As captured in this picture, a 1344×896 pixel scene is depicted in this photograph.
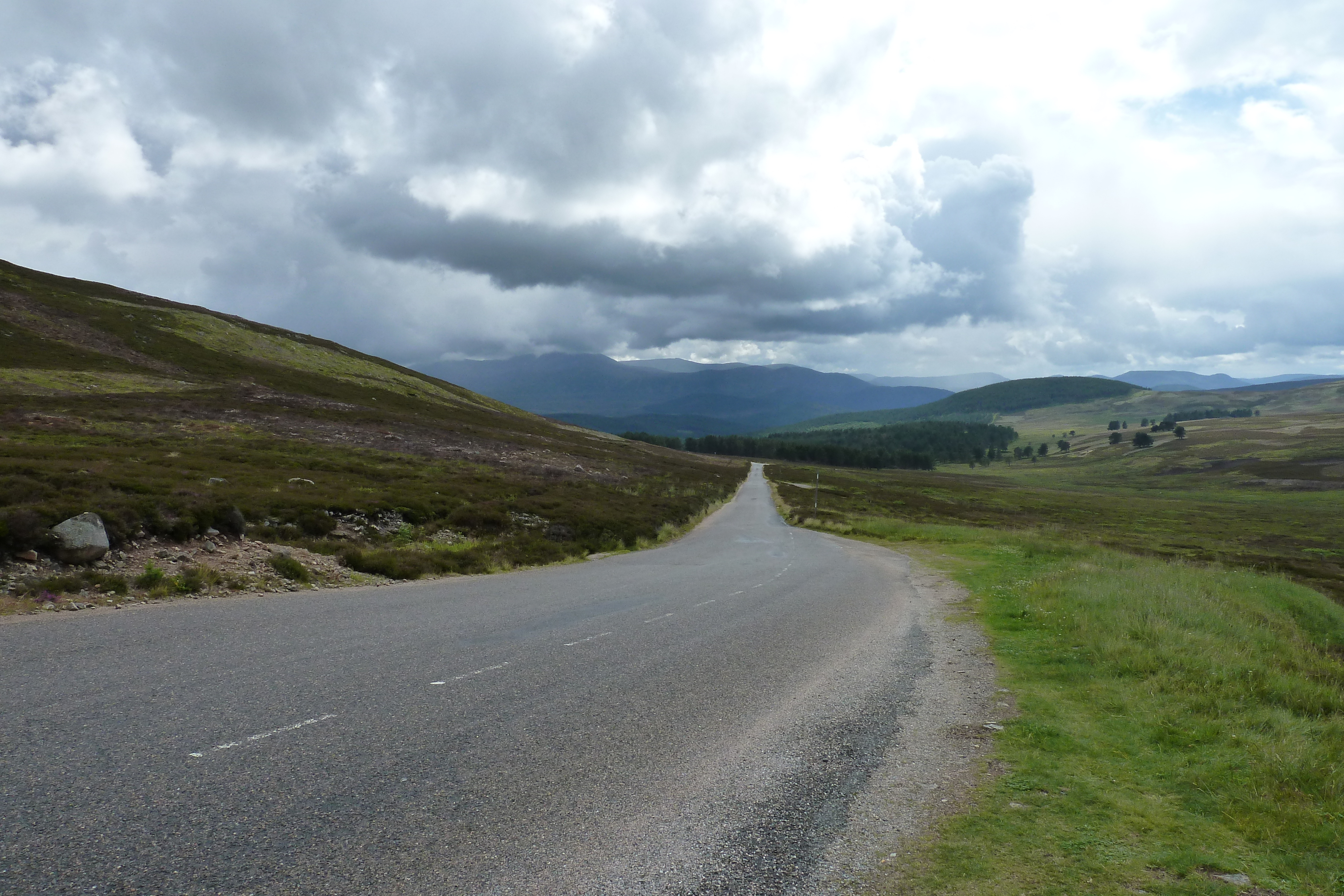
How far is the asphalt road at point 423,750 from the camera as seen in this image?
508cm

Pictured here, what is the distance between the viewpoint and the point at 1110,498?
450ft

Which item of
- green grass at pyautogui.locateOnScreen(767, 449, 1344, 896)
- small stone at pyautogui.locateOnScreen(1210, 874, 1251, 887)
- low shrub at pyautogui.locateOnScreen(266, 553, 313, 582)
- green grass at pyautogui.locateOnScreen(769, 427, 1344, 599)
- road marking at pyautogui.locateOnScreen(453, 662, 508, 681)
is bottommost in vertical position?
green grass at pyautogui.locateOnScreen(769, 427, 1344, 599)

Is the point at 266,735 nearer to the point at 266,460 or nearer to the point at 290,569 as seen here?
the point at 290,569

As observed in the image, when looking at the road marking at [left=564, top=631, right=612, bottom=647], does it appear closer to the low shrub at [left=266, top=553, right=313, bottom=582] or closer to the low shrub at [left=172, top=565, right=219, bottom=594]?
the low shrub at [left=266, top=553, right=313, bottom=582]

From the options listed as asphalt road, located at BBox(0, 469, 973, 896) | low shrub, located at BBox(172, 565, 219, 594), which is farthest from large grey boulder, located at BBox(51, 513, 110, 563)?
asphalt road, located at BBox(0, 469, 973, 896)

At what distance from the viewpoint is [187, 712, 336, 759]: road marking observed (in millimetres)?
6691

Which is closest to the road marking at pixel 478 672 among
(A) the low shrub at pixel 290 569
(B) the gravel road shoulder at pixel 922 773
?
(B) the gravel road shoulder at pixel 922 773

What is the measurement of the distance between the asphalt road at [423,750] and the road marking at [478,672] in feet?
0.25

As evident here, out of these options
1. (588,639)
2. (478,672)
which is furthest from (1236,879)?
(588,639)

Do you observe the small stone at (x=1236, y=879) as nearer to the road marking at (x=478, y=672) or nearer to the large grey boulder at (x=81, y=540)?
the road marking at (x=478, y=672)

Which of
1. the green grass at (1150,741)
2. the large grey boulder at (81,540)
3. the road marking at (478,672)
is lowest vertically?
the green grass at (1150,741)

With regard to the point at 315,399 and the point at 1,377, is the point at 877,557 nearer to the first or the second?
the point at 315,399

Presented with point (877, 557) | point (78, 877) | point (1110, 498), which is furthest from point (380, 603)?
point (1110, 498)

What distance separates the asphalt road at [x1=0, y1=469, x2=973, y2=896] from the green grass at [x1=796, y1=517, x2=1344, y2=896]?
4.79 ft
